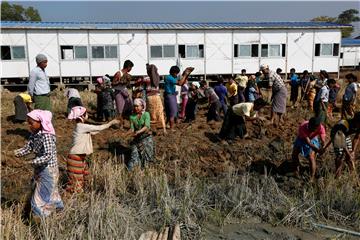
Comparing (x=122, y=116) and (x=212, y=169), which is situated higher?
(x=122, y=116)

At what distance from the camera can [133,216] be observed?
175 inches

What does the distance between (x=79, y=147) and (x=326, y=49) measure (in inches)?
775

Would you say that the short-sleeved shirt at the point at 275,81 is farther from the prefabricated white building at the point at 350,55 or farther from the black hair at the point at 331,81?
the prefabricated white building at the point at 350,55

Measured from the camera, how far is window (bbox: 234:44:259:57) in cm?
2006

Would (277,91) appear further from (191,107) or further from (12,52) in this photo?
(12,52)

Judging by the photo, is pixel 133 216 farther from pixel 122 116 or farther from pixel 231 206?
pixel 122 116

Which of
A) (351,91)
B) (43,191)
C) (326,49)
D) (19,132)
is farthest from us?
(326,49)

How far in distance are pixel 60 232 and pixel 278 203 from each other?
281 centimetres

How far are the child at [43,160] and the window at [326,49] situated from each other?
19966mm

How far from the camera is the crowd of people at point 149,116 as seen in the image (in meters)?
4.09

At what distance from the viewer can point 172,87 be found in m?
7.52

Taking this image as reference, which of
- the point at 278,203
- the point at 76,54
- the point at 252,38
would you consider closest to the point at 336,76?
the point at 252,38

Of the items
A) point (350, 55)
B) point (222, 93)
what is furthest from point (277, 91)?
point (350, 55)

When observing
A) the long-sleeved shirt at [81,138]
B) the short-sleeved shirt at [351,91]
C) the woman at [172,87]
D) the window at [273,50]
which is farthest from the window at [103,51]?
the long-sleeved shirt at [81,138]
